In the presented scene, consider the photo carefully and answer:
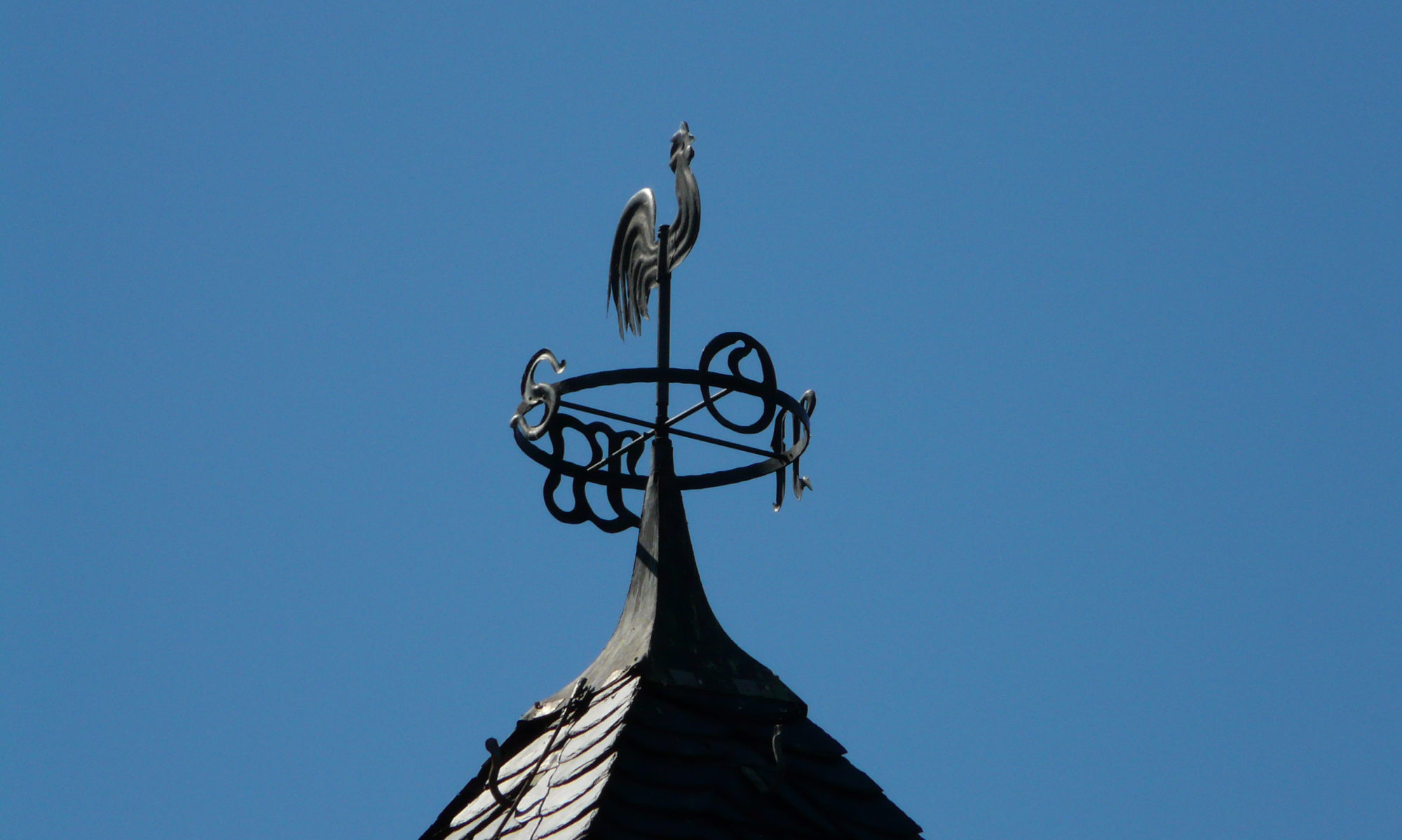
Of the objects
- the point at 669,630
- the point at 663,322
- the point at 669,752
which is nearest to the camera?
the point at 669,752

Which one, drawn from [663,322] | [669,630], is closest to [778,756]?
[669,630]

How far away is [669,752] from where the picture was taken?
710 centimetres

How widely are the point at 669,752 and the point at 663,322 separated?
2294 millimetres

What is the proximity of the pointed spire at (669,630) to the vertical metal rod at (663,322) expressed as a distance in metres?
0.18

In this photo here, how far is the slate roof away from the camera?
6879mm

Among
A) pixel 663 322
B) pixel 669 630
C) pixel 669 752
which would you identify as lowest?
pixel 669 752

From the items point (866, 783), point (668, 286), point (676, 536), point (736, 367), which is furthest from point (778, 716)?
point (668, 286)

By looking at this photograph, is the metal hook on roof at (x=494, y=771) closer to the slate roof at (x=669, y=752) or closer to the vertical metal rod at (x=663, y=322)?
the slate roof at (x=669, y=752)

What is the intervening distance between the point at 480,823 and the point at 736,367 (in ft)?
6.65

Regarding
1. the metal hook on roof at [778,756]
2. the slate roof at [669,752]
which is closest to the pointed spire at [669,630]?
the slate roof at [669,752]

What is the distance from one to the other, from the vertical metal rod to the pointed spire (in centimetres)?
18

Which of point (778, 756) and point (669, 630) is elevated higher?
point (669, 630)

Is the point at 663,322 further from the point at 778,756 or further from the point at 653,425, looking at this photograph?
the point at 778,756

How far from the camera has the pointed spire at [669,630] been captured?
7.64 m
